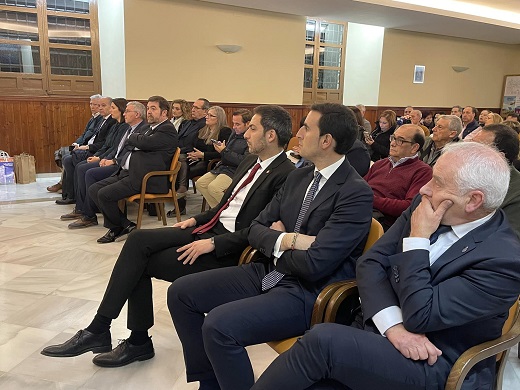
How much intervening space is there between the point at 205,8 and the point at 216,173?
13.0ft

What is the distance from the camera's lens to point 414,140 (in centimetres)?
287

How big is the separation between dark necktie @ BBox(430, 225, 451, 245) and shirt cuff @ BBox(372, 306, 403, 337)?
0.24 m

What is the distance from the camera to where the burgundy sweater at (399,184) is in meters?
2.76

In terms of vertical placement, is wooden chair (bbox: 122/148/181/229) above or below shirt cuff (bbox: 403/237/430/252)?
below

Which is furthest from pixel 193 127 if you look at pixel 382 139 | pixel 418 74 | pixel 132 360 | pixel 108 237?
pixel 418 74

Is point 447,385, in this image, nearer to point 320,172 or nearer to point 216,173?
point 320,172

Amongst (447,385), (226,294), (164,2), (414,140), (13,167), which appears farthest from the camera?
(164,2)

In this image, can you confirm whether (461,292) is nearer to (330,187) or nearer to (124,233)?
(330,187)

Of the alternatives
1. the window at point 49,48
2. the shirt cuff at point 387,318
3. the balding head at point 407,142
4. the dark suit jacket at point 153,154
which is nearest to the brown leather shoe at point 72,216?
the dark suit jacket at point 153,154

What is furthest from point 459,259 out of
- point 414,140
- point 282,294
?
point 414,140

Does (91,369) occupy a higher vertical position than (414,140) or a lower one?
lower

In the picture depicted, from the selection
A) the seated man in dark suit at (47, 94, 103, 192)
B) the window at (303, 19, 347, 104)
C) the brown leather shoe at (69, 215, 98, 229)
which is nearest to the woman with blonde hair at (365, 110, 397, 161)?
the brown leather shoe at (69, 215, 98, 229)

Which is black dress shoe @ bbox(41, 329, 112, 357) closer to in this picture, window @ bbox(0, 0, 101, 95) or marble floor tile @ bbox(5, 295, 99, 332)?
marble floor tile @ bbox(5, 295, 99, 332)

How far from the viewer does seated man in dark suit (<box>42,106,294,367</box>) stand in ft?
6.89
